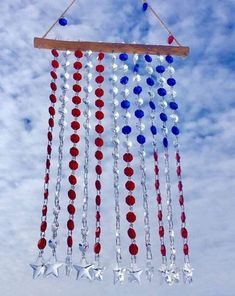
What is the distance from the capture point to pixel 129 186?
9.07m

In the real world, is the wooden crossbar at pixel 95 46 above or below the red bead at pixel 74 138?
above

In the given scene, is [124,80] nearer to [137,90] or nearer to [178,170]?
[137,90]

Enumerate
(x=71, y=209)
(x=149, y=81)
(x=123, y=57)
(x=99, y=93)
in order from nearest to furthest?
(x=71, y=209) < (x=99, y=93) < (x=149, y=81) < (x=123, y=57)

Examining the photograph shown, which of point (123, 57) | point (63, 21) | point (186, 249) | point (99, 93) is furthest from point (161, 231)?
point (63, 21)

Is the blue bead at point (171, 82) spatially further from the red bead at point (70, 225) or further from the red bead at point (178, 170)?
the red bead at point (70, 225)

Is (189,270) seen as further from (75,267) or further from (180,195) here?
(75,267)

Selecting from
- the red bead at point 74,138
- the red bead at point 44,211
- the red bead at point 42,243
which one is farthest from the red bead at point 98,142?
the red bead at point 42,243

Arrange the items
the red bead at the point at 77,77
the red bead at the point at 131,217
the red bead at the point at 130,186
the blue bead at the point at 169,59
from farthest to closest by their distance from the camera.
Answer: the blue bead at the point at 169,59
the red bead at the point at 77,77
the red bead at the point at 130,186
the red bead at the point at 131,217

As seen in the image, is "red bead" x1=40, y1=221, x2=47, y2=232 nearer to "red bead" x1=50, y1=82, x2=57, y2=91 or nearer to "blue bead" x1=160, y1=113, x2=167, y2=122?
"red bead" x1=50, y1=82, x2=57, y2=91

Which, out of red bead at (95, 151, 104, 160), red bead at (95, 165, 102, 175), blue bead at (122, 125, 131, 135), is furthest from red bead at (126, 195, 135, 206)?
blue bead at (122, 125, 131, 135)

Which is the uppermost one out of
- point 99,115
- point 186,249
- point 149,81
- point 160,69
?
point 160,69

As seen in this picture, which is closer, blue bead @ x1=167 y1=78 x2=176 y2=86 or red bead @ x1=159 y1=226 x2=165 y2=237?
red bead @ x1=159 y1=226 x2=165 y2=237

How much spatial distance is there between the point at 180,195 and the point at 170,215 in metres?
0.40

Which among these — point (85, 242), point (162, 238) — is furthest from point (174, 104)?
point (85, 242)
